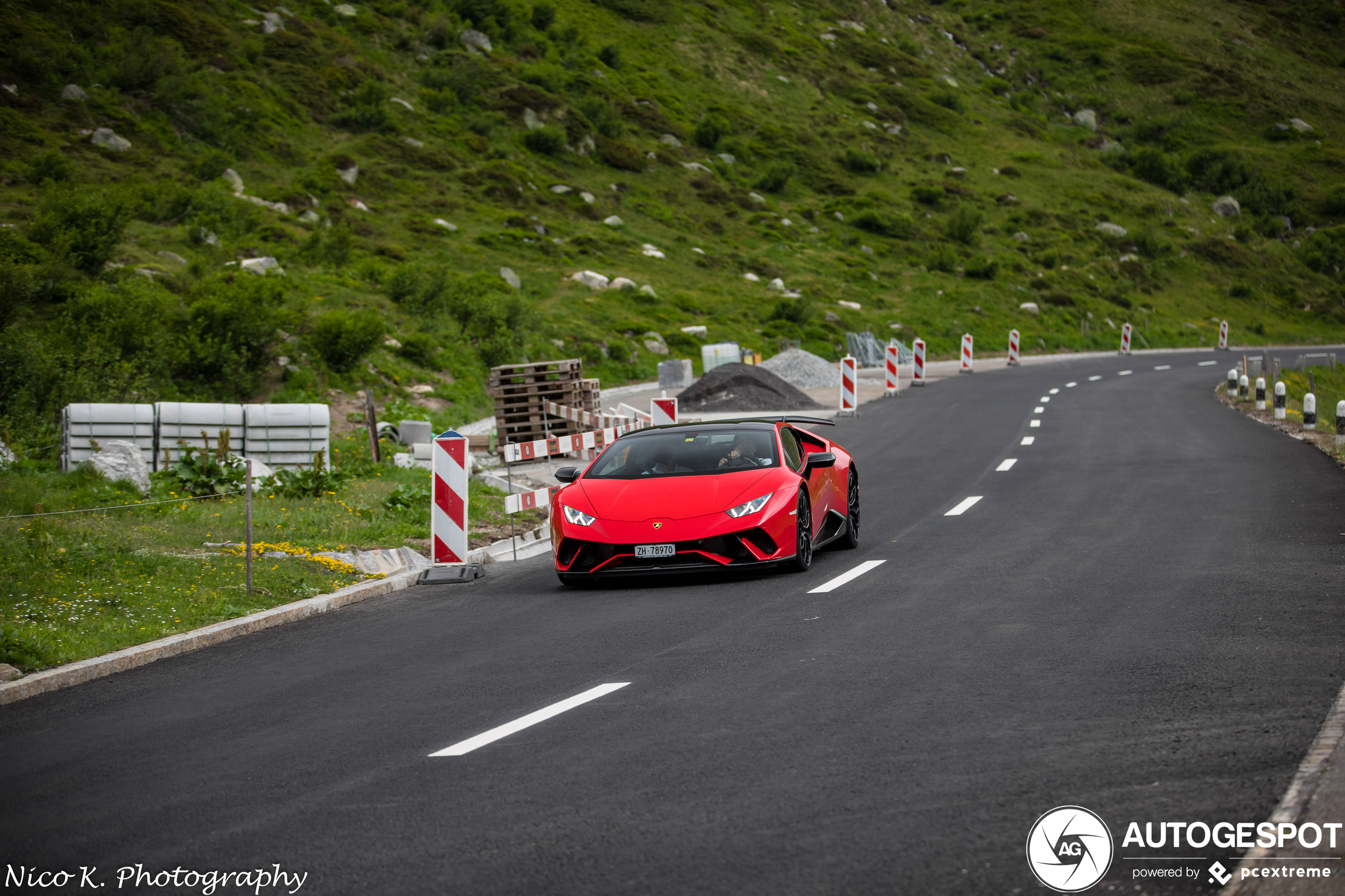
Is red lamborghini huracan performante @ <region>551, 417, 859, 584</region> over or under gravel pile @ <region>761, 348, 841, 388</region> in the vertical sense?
under

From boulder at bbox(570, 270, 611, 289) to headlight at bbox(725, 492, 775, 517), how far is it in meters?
41.4

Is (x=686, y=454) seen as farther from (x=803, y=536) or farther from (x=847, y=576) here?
(x=847, y=576)

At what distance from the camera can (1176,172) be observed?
335ft

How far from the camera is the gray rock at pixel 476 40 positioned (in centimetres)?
8025

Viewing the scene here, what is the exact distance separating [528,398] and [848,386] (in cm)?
868

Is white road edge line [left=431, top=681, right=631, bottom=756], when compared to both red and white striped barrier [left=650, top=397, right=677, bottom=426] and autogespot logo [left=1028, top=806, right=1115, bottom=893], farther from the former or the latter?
red and white striped barrier [left=650, top=397, right=677, bottom=426]

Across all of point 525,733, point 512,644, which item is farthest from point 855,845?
point 512,644

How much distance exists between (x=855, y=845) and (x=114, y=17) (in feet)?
212

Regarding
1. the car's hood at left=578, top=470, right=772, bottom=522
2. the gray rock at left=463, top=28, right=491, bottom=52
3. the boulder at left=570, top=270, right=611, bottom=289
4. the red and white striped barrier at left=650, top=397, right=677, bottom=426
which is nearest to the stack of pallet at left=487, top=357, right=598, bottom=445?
the red and white striped barrier at left=650, top=397, right=677, bottom=426

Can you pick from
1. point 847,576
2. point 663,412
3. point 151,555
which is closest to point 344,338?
point 663,412

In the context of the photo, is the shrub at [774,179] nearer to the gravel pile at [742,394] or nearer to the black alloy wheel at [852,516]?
the gravel pile at [742,394]

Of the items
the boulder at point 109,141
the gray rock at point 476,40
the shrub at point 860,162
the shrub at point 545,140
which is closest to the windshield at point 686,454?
the boulder at point 109,141

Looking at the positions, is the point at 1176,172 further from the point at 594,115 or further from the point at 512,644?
the point at 512,644

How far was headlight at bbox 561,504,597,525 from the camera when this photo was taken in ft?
34.7
